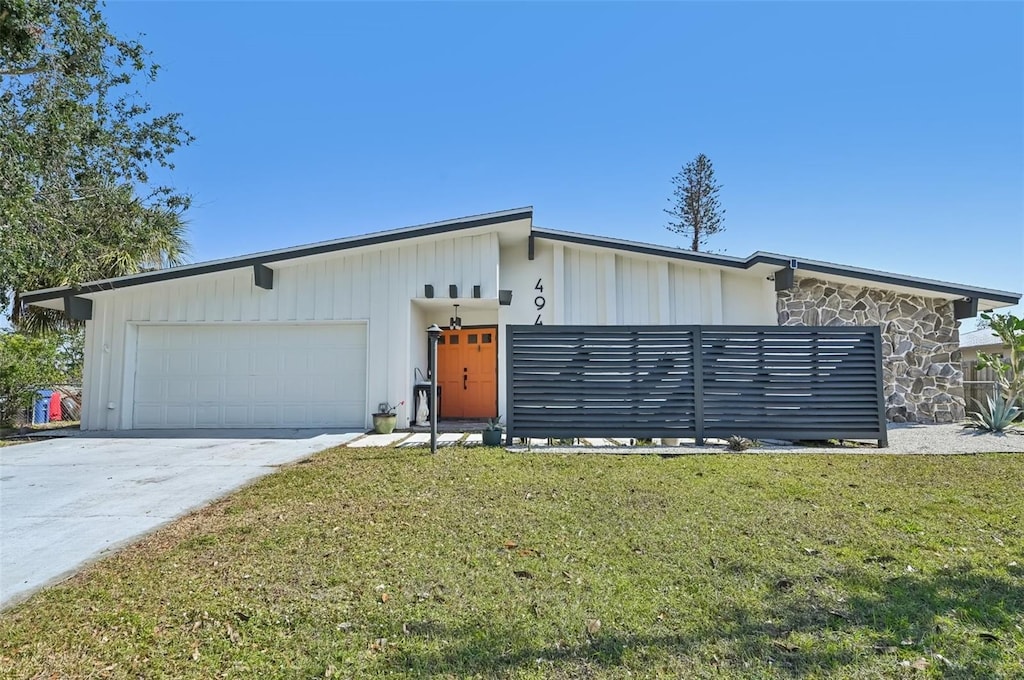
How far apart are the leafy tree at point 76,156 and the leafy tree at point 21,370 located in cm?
125

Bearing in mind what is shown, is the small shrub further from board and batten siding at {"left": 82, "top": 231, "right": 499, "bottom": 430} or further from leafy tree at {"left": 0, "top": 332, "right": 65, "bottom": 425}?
leafy tree at {"left": 0, "top": 332, "right": 65, "bottom": 425}

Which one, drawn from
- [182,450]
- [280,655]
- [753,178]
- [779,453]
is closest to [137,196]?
[182,450]

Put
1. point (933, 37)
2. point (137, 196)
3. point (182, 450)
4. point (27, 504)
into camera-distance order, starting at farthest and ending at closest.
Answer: point (137, 196) → point (933, 37) → point (182, 450) → point (27, 504)

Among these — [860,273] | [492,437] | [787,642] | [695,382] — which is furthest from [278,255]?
[860,273]

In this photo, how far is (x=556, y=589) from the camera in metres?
2.68

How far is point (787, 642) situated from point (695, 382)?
5367 mm

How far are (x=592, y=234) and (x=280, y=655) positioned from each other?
368 inches

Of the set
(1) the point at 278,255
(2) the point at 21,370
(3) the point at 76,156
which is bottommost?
(2) the point at 21,370

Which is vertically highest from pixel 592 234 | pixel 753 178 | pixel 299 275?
pixel 753 178

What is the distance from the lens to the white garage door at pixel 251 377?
9.91 meters

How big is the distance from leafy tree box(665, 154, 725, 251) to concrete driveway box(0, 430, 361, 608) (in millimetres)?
21228

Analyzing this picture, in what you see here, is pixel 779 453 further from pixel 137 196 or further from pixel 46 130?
pixel 137 196

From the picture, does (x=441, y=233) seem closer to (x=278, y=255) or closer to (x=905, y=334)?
→ (x=278, y=255)

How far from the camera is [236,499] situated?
4.54 m
